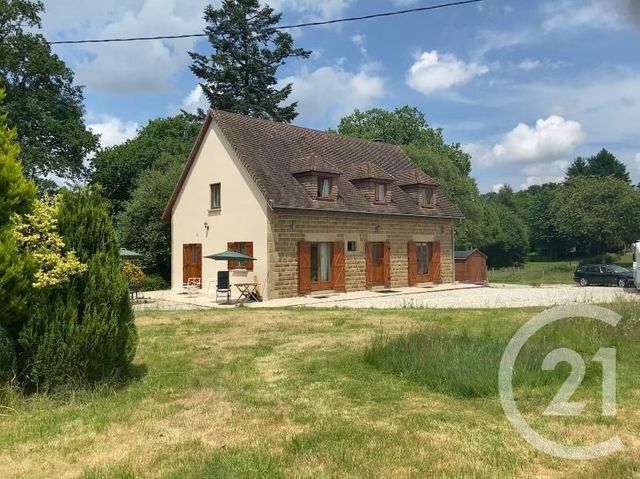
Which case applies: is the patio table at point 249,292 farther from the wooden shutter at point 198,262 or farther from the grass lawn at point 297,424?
the grass lawn at point 297,424

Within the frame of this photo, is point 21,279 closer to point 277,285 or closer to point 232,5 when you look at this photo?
point 277,285

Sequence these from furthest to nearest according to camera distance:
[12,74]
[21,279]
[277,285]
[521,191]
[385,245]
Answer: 1. [521,191]
2. [12,74]
3. [385,245]
4. [277,285]
5. [21,279]

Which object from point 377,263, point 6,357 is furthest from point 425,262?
point 6,357

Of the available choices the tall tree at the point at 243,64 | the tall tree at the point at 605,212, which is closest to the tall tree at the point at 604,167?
the tall tree at the point at 605,212

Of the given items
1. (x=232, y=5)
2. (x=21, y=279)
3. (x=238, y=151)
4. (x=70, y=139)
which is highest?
(x=232, y=5)

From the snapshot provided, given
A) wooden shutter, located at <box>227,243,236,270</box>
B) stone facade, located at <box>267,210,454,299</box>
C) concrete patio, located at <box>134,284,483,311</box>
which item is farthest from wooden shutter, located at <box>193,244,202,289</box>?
stone facade, located at <box>267,210,454,299</box>

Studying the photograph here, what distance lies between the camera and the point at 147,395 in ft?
21.1

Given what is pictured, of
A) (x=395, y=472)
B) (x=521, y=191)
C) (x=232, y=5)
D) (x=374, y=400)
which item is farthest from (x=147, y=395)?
(x=521, y=191)

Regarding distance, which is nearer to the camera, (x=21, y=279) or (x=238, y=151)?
(x=21, y=279)

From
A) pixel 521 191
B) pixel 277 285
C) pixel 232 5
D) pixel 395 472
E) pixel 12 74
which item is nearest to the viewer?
pixel 395 472

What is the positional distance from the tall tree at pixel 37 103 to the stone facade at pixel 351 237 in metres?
18.4

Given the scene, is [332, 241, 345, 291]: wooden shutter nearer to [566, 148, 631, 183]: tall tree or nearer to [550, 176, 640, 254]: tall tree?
[550, 176, 640, 254]: tall tree

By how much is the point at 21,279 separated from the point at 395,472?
423 centimetres

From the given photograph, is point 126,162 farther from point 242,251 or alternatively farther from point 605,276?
point 605,276
